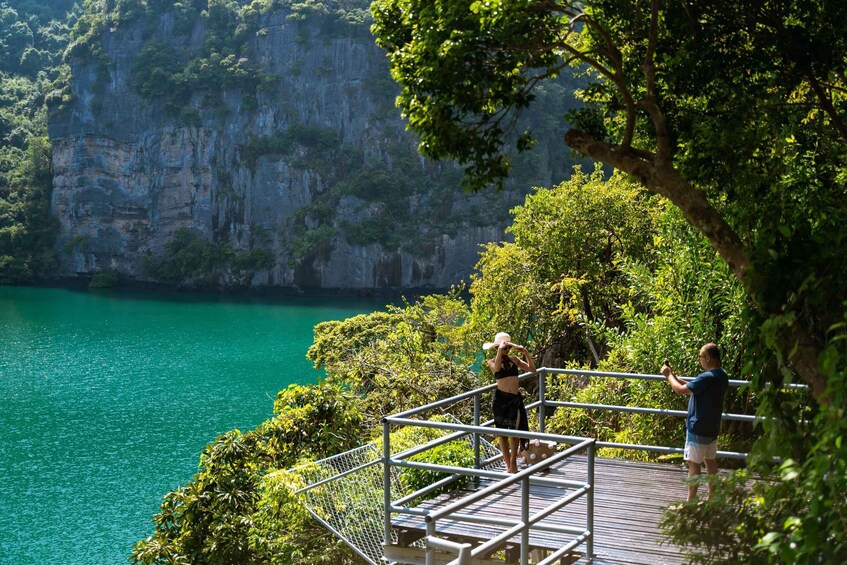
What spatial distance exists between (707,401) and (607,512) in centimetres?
110

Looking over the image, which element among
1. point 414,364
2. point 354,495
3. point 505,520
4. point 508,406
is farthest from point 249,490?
point 414,364

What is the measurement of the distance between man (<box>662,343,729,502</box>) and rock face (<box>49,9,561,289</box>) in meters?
77.8

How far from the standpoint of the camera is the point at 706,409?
6996mm

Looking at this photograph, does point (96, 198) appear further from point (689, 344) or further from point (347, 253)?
point (689, 344)

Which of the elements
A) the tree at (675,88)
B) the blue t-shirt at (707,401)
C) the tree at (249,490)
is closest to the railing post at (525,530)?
the tree at (675,88)

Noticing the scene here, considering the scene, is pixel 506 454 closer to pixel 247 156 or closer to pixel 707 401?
pixel 707 401

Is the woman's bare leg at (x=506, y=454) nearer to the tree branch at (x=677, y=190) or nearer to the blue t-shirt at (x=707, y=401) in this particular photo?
the blue t-shirt at (x=707, y=401)

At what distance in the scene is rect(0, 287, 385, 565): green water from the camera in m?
22.1

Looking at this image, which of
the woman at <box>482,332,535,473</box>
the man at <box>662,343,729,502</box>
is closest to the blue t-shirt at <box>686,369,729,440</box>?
the man at <box>662,343,729,502</box>

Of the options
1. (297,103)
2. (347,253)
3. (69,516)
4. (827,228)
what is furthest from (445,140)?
(297,103)

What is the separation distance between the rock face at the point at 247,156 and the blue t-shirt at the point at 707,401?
77.8 metres

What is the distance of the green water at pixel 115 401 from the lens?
72.6ft

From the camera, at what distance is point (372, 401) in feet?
63.7

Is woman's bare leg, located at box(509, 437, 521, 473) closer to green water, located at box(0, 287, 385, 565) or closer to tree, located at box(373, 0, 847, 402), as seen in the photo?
tree, located at box(373, 0, 847, 402)
